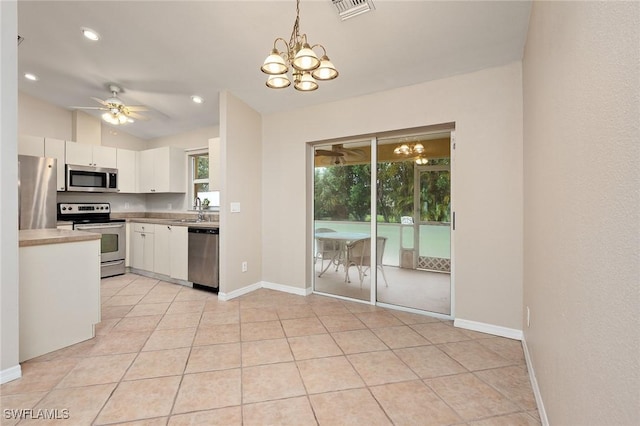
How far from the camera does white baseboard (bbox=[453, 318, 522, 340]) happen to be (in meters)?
2.56

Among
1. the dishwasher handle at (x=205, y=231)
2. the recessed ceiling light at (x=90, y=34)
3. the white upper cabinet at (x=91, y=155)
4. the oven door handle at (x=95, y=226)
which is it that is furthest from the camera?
the white upper cabinet at (x=91, y=155)

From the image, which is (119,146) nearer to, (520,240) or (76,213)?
(76,213)

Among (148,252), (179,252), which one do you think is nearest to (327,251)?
(179,252)

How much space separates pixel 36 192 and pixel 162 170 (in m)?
1.65

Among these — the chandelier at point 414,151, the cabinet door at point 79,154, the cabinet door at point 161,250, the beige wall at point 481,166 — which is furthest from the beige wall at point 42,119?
the chandelier at point 414,151

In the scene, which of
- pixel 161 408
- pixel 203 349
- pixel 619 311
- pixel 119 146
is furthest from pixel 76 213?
pixel 619 311

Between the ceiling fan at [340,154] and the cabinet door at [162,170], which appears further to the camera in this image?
the cabinet door at [162,170]

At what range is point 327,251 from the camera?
3.97m

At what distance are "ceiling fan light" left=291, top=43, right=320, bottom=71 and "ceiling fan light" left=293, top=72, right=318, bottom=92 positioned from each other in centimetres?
25

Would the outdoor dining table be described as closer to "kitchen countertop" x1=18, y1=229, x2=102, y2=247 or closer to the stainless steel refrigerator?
"kitchen countertop" x1=18, y1=229, x2=102, y2=247

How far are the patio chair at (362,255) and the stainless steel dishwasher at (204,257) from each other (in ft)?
5.60

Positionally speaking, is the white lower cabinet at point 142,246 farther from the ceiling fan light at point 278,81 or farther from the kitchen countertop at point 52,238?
the ceiling fan light at point 278,81

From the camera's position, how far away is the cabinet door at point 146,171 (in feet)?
17.2

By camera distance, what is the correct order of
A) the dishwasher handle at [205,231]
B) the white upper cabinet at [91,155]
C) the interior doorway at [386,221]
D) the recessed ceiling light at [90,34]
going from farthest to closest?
1. the white upper cabinet at [91,155]
2. the dishwasher handle at [205,231]
3. the interior doorway at [386,221]
4. the recessed ceiling light at [90,34]
